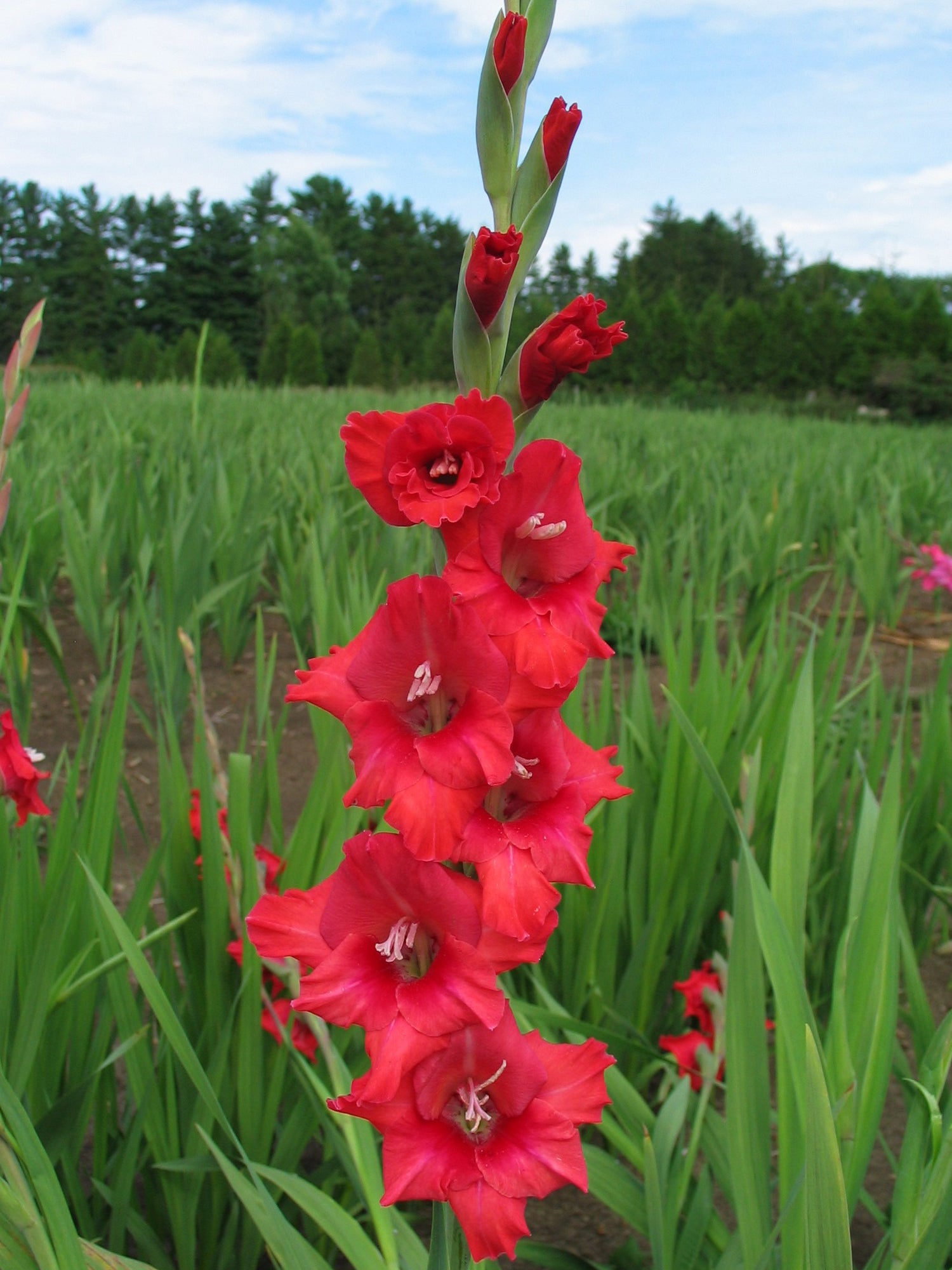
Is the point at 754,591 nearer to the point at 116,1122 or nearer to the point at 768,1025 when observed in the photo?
the point at 768,1025

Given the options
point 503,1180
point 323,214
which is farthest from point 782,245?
point 503,1180

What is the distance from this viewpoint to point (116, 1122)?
3.21ft

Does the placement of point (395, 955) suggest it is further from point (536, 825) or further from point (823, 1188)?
point (823, 1188)

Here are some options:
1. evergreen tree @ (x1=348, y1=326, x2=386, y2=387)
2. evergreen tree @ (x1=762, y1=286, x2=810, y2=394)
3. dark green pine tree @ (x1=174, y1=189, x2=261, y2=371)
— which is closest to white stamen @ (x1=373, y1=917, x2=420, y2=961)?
evergreen tree @ (x1=348, y1=326, x2=386, y2=387)

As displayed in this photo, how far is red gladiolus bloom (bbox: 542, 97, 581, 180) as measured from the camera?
506mm

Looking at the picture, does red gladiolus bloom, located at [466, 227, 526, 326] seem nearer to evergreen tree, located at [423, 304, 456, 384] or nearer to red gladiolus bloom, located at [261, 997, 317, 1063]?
red gladiolus bloom, located at [261, 997, 317, 1063]

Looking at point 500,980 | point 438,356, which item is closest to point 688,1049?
point 500,980

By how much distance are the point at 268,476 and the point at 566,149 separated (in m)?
2.89

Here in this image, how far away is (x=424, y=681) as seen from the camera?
1.51 ft

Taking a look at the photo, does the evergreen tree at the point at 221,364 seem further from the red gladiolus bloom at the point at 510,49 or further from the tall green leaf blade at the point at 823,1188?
the tall green leaf blade at the point at 823,1188

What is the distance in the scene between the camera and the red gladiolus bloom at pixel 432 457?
17.3 inches

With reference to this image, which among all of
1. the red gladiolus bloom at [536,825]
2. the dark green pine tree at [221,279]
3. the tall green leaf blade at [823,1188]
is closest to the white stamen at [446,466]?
the red gladiolus bloom at [536,825]

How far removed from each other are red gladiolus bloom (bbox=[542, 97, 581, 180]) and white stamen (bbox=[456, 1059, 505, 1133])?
444 millimetres

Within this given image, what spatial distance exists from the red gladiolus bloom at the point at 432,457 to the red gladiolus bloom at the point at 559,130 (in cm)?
15
